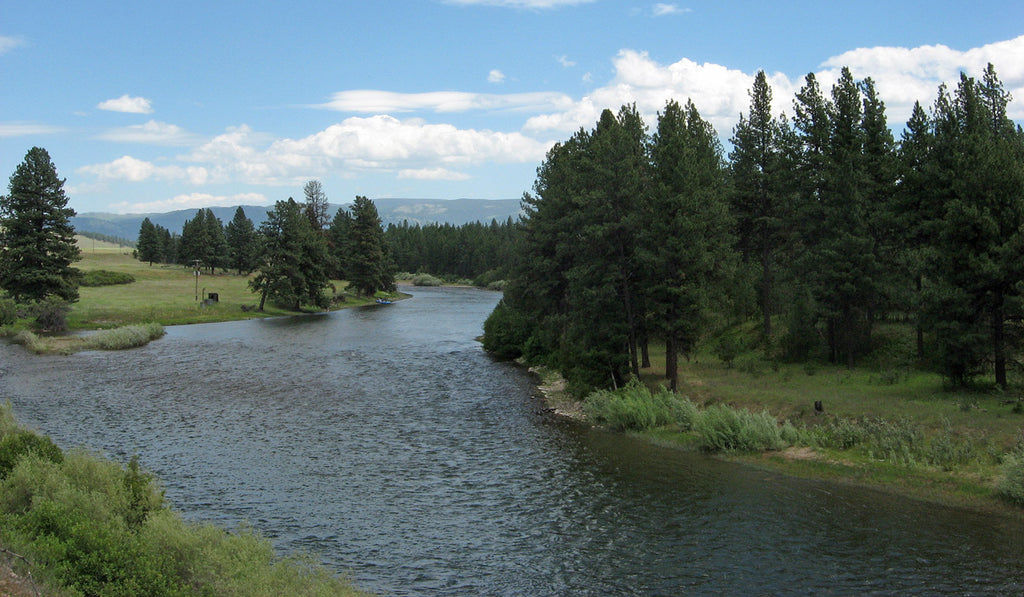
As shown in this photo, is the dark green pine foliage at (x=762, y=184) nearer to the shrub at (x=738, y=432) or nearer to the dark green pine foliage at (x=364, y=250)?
the shrub at (x=738, y=432)

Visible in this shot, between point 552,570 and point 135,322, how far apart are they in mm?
66781

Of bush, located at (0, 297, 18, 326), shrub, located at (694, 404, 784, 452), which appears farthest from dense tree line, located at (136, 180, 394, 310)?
shrub, located at (694, 404, 784, 452)

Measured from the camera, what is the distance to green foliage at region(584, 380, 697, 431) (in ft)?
107

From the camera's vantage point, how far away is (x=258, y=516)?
2155 centimetres

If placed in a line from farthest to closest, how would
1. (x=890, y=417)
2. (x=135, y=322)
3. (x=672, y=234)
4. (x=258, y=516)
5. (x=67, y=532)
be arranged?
(x=135, y=322)
(x=672, y=234)
(x=890, y=417)
(x=258, y=516)
(x=67, y=532)

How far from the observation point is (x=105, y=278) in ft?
339

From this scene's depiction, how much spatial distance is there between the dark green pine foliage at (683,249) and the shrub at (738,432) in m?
6.47

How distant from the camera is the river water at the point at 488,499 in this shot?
17.8 metres

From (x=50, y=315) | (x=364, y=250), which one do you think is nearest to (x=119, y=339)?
(x=50, y=315)

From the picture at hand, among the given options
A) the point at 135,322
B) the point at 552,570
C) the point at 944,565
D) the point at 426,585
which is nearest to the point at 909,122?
the point at 944,565

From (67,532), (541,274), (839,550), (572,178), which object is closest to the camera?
(67,532)

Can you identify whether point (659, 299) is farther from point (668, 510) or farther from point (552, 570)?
point (552, 570)

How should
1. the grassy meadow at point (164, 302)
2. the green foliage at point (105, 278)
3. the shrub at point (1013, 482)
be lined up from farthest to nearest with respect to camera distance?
1. the green foliage at point (105, 278)
2. the grassy meadow at point (164, 302)
3. the shrub at point (1013, 482)

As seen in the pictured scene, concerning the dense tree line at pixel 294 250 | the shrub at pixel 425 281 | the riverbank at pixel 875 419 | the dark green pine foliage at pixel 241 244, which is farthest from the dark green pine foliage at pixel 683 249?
the shrub at pixel 425 281
